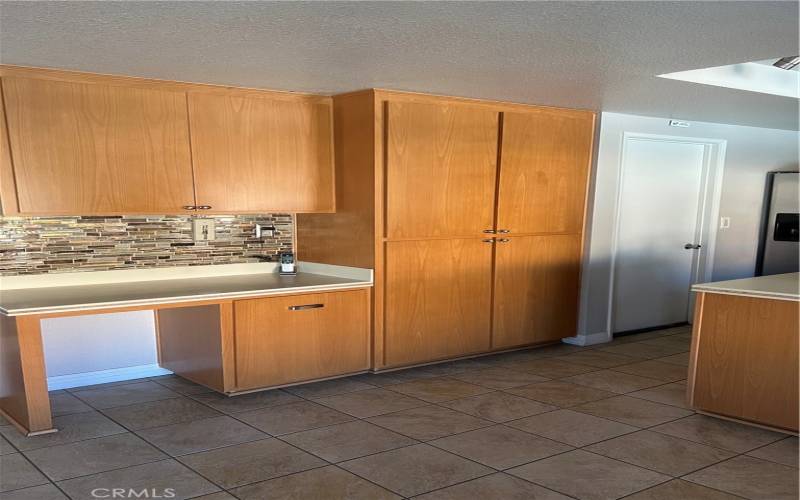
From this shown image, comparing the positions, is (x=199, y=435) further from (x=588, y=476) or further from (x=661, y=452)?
(x=661, y=452)

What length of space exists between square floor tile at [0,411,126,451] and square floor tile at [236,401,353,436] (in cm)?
70

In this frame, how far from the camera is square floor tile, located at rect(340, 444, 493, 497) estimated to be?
8.43ft

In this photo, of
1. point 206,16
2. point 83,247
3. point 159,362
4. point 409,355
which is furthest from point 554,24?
point 159,362

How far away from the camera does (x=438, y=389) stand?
151 inches

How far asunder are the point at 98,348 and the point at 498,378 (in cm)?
268

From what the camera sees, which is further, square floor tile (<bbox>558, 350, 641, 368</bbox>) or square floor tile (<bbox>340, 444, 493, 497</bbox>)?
square floor tile (<bbox>558, 350, 641, 368</bbox>)

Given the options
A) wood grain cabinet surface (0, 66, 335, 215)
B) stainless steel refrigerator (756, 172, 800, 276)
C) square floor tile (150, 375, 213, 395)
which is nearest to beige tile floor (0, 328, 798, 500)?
square floor tile (150, 375, 213, 395)

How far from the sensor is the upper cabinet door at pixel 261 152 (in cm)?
370

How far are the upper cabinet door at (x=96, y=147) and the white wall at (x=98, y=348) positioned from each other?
868 mm

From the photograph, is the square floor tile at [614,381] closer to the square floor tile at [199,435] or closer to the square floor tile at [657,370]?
the square floor tile at [657,370]

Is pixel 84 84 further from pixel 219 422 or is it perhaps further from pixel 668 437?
pixel 668 437

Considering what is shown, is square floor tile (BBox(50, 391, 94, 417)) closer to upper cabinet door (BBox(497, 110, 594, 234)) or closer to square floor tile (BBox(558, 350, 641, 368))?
upper cabinet door (BBox(497, 110, 594, 234))

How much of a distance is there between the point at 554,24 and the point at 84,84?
255 cm

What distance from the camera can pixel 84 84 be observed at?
130 inches
